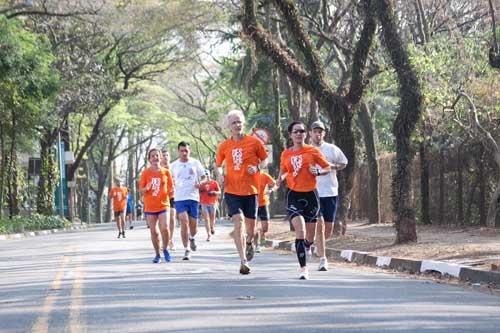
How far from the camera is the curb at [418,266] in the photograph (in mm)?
12455

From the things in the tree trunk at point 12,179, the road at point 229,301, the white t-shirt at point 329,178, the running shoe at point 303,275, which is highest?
the tree trunk at point 12,179

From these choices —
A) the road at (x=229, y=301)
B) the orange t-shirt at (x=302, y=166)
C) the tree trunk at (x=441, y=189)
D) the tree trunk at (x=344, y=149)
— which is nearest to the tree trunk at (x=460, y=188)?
the tree trunk at (x=441, y=189)

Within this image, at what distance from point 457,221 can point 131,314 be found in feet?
55.5

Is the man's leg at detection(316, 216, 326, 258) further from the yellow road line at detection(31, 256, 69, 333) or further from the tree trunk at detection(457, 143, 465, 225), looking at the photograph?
the tree trunk at detection(457, 143, 465, 225)

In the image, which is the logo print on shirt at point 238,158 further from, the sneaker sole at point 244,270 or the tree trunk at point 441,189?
the tree trunk at point 441,189

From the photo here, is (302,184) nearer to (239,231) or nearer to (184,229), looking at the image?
(239,231)

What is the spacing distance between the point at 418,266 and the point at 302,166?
119 inches

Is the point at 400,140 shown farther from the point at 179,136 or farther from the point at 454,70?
the point at 179,136

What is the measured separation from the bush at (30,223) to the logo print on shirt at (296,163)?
25.7 metres

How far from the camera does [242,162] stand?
12.6 metres

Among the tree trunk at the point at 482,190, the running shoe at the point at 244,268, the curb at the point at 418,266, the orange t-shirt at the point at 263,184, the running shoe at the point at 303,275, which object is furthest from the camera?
the tree trunk at the point at 482,190

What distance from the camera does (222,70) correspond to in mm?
51688

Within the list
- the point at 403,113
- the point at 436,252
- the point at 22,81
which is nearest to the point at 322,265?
the point at 436,252

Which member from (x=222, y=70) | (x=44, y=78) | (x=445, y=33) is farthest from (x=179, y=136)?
(x=445, y=33)
